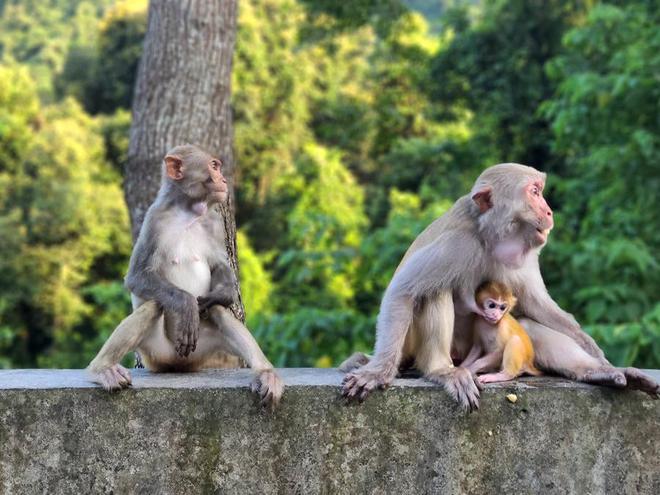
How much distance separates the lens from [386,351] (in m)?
3.50

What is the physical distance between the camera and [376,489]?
3428 mm

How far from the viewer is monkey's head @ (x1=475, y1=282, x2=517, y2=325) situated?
3.55 m

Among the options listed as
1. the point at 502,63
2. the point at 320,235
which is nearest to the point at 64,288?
the point at 502,63

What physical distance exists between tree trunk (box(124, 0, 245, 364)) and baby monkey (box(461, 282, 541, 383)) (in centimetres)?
196

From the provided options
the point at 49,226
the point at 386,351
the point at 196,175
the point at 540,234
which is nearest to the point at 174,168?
the point at 196,175

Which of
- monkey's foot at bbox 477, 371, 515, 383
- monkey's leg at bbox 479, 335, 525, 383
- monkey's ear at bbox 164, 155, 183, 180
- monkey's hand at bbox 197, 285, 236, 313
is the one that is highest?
monkey's ear at bbox 164, 155, 183, 180

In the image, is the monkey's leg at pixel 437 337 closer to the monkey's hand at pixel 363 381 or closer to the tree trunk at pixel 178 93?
the monkey's hand at pixel 363 381

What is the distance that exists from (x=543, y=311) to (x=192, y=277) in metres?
1.40

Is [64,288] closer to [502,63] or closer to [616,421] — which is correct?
[502,63]

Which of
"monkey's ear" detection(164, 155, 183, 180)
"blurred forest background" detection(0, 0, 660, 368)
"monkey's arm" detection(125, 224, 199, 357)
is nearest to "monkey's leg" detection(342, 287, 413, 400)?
"monkey's arm" detection(125, 224, 199, 357)

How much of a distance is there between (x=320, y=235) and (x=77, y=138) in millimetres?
14317

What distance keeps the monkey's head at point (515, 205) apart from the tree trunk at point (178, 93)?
1925 mm

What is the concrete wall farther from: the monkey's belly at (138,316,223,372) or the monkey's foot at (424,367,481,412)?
the monkey's belly at (138,316,223,372)

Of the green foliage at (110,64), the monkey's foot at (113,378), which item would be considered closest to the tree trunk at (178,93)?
the monkey's foot at (113,378)
